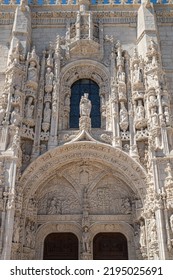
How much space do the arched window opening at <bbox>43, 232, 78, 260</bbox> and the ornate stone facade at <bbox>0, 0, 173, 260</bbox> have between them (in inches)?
6.9

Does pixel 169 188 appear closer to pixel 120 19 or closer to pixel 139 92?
pixel 139 92

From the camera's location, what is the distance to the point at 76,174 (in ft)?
41.7

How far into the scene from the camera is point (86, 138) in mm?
12406

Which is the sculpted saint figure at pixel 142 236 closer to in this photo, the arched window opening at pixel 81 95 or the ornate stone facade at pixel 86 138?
the ornate stone facade at pixel 86 138

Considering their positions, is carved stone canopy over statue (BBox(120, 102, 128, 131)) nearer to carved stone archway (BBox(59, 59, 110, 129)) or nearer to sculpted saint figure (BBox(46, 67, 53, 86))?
carved stone archway (BBox(59, 59, 110, 129))

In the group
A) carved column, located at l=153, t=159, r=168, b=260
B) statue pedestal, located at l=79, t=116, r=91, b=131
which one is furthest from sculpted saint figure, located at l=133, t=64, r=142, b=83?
carved column, located at l=153, t=159, r=168, b=260

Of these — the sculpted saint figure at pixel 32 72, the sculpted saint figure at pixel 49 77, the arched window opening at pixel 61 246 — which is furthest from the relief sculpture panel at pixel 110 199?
the sculpted saint figure at pixel 32 72

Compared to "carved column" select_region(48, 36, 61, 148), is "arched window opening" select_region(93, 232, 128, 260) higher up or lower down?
Result: lower down

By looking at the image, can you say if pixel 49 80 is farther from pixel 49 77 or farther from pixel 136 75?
pixel 136 75

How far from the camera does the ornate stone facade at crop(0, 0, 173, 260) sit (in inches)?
437

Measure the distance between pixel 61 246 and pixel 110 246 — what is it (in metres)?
1.55

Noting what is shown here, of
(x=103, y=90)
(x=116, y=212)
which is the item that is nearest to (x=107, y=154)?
(x=116, y=212)

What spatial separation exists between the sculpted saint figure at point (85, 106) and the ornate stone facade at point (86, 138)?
0.04 meters

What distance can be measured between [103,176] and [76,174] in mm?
926
